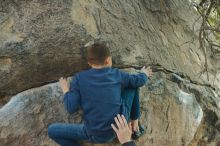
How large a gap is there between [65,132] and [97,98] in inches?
19.7

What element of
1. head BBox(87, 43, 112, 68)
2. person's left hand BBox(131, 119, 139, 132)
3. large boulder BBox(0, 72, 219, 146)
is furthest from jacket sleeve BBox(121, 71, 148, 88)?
large boulder BBox(0, 72, 219, 146)

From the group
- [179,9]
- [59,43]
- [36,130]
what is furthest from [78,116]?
[179,9]

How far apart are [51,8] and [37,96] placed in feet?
2.97

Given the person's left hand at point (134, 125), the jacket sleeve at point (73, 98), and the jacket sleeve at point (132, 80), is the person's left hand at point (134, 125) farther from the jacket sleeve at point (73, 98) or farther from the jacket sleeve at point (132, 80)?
the jacket sleeve at point (73, 98)

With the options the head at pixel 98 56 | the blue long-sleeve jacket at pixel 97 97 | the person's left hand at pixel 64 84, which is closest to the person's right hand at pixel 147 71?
the blue long-sleeve jacket at pixel 97 97

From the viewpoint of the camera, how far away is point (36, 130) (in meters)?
4.66

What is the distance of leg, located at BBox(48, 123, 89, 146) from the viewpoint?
14.2 feet

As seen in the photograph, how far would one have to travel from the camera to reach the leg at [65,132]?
14.2ft

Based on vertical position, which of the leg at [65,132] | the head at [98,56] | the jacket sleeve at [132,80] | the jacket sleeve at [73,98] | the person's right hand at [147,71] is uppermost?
the head at [98,56]

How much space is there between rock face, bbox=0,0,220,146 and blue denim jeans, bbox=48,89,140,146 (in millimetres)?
296

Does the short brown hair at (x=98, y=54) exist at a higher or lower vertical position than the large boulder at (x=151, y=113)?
higher

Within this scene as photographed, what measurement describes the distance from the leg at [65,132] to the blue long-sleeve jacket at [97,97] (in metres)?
0.11

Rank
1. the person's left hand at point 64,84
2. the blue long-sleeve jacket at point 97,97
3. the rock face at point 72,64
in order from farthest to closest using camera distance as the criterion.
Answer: the rock face at point 72,64
the person's left hand at point 64,84
the blue long-sleeve jacket at point 97,97

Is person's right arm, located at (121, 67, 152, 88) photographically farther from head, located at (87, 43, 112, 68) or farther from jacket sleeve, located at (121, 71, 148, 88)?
head, located at (87, 43, 112, 68)
